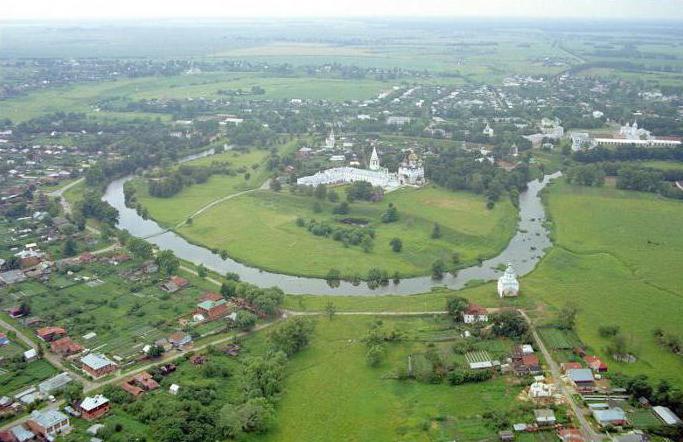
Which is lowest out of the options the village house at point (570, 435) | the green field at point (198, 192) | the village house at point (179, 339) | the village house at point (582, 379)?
the green field at point (198, 192)

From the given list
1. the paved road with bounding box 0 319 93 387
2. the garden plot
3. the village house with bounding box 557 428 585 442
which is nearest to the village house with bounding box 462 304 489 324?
the garden plot

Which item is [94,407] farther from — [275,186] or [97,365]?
[275,186]

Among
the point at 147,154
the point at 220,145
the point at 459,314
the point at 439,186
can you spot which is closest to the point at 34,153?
the point at 147,154

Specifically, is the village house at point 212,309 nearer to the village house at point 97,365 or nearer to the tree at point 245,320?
the tree at point 245,320

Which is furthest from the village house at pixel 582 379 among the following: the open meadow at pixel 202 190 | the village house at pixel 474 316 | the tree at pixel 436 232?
the open meadow at pixel 202 190

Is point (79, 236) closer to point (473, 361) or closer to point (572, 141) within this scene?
point (473, 361)
